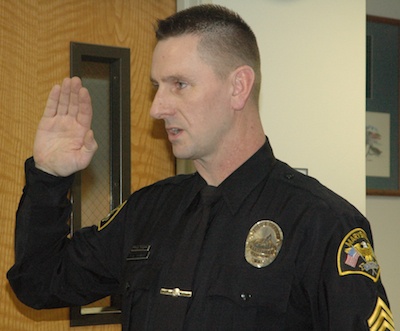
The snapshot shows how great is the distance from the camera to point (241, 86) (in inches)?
62.6

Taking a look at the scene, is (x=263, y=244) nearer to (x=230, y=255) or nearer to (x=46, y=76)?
(x=230, y=255)

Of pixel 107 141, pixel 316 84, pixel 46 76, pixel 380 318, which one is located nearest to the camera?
pixel 380 318

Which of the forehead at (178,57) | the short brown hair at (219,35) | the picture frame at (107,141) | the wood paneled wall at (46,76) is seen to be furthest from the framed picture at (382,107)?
the forehead at (178,57)

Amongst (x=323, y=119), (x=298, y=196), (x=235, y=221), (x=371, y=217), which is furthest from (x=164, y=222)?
(x=371, y=217)

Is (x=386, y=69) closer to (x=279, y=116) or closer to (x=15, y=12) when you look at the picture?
(x=279, y=116)

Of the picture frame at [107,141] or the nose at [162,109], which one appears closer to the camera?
the nose at [162,109]

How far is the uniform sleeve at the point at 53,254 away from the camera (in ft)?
5.26

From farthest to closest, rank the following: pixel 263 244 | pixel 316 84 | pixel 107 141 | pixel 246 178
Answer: pixel 316 84 < pixel 107 141 < pixel 246 178 < pixel 263 244

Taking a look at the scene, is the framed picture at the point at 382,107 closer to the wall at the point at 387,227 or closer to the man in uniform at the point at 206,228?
the wall at the point at 387,227

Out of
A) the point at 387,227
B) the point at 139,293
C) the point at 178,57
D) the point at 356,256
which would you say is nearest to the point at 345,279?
the point at 356,256

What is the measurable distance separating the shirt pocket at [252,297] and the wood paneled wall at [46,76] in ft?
2.87

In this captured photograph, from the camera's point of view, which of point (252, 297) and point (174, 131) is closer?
point (252, 297)

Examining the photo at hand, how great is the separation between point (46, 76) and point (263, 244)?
3.31ft

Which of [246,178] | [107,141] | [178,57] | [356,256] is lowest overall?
[356,256]
